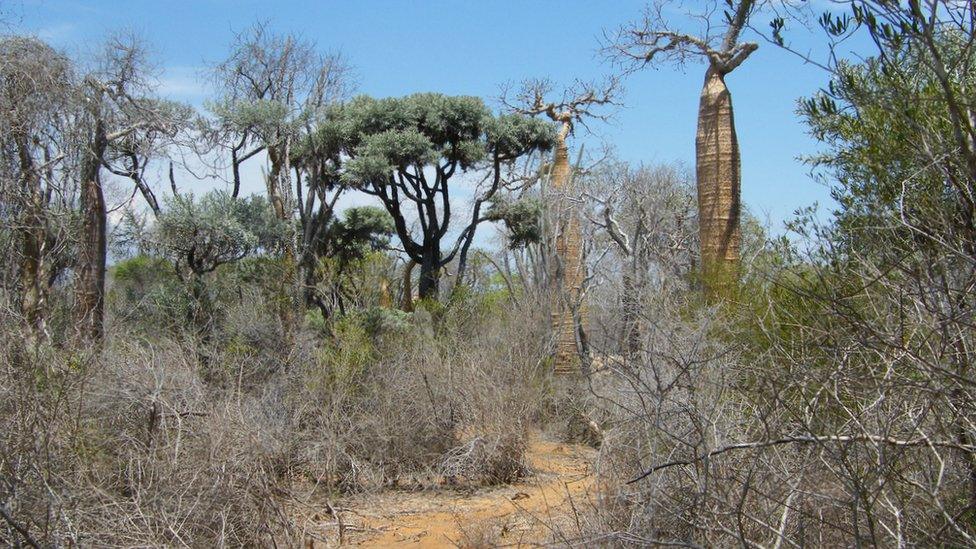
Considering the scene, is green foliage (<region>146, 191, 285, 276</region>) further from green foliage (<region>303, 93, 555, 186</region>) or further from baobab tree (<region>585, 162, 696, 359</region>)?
baobab tree (<region>585, 162, 696, 359</region>)

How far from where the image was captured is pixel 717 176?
11.1 meters

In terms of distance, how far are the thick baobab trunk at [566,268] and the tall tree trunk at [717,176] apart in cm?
321

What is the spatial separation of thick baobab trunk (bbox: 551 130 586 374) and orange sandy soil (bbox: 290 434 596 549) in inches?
154

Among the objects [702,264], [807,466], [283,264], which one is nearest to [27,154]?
[283,264]

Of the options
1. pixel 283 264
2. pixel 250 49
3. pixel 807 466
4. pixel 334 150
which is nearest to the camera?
pixel 807 466

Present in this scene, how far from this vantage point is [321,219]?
57.9 ft

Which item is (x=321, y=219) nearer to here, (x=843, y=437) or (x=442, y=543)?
(x=442, y=543)

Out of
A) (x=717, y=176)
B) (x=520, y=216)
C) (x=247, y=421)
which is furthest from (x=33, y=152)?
(x=520, y=216)

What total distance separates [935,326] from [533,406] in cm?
753

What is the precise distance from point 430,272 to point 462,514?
919 cm

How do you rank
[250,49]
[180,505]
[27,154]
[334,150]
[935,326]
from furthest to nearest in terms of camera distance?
[250,49] → [334,150] → [27,154] → [180,505] → [935,326]

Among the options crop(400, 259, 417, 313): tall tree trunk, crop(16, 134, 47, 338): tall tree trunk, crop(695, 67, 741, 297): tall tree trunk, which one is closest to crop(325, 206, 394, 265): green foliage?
crop(400, 259, 417, 313): tall tree trunk

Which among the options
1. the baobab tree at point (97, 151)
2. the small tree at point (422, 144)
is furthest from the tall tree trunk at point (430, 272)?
the baobab tree at point (97, 151)

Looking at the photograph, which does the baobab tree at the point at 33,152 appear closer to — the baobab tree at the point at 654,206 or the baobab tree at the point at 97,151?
the baobab tree at the point at 97,151
